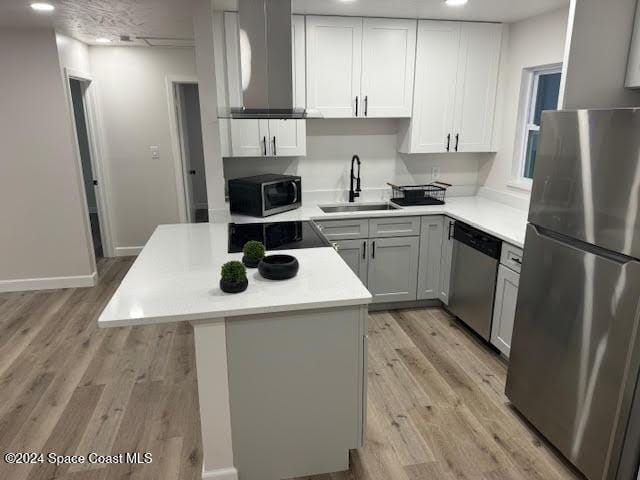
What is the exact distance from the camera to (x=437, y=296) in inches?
148

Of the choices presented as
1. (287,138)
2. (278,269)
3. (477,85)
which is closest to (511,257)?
(278,269)

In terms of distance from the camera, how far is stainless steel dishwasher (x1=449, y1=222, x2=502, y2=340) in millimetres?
3000

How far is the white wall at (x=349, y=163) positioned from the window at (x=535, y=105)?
21.7 inches

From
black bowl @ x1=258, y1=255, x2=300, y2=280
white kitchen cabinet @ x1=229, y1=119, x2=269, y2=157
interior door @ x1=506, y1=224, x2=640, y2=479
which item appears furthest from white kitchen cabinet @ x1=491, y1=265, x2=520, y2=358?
white kitchen cabinet @ x1=229, y1=119, x2=269, y2=157

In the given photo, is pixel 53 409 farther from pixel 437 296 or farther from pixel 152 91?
pixel 152 91

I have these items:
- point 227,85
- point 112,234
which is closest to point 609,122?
point 227,85

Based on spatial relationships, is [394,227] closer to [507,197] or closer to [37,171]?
[507,197]

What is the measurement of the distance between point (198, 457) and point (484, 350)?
2.08 m

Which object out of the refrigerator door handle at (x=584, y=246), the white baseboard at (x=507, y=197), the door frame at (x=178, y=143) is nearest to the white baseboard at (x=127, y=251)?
the door frame at (x=178, y=143)

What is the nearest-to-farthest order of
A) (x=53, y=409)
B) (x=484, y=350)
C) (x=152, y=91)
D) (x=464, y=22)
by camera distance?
(x=53, y=409) < (x=484, y=350) < (x=464, y=22) < (x=152, y=91)

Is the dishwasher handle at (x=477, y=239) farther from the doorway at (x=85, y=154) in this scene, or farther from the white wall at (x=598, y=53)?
the doorway at (x=85, y=154)

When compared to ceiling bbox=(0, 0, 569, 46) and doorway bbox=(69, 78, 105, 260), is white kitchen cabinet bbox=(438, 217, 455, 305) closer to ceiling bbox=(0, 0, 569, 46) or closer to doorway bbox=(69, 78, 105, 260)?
ceiling bbox=(0, 0, 569, 46)

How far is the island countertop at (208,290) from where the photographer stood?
5.55 feet

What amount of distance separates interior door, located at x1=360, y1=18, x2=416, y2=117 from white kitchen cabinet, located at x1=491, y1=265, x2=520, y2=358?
1626mm
